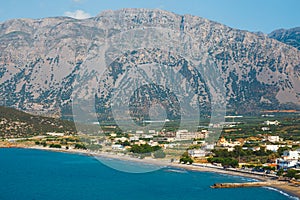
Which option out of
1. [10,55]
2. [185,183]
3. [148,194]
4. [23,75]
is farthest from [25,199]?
[10,55]

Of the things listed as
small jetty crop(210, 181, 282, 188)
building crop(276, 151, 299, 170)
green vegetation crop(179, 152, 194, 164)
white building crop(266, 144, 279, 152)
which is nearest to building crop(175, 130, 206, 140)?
white building crop(266, 144, 279, 152)

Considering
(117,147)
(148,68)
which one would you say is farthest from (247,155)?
(148,68)

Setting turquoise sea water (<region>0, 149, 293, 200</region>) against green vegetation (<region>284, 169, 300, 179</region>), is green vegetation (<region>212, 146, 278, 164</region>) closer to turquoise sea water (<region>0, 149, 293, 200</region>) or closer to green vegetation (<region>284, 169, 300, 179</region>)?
turquoise sea water (<region>0, 149, 293, 200</region>)

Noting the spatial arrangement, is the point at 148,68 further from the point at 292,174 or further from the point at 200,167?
the point at 292,174

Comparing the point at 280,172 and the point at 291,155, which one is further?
the point at 291,155

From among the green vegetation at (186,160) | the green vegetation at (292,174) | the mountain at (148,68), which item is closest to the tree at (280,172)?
the green vegetation at (292,174)

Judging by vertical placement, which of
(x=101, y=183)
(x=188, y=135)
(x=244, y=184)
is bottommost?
(x=101, y=183)

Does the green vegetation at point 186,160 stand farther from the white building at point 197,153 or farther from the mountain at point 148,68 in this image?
the mountain at point 148,68
